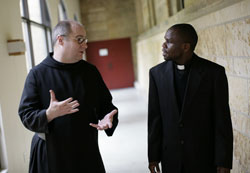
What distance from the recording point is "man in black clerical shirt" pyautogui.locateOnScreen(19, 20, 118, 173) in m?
2.33

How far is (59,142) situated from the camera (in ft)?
7.68

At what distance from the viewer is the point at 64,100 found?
89.7 inches

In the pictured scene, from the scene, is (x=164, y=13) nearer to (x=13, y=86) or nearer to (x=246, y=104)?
(x=13, y=86)

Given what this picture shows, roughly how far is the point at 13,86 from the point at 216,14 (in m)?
3.01

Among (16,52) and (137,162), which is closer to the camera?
(16,52)

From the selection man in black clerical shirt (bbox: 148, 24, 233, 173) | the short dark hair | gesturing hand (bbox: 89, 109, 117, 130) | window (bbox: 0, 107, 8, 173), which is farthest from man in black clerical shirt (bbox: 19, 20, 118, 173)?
window (bbox: 0, 107, 8, 173)

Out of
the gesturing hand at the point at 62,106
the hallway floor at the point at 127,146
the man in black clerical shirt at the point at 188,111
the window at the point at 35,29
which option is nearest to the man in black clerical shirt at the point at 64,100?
the gesturing hand at the point at 62,106

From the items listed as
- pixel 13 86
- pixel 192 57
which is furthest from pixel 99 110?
pixel 13 86

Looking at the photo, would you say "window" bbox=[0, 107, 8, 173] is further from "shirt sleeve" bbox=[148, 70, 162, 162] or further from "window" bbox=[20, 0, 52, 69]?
"window" bbox=[20, 0, 52, 69]

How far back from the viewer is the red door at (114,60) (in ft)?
55.6

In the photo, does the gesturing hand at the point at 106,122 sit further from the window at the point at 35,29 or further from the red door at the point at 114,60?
the red door at the point at 114,60

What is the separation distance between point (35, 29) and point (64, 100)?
18.7 feet

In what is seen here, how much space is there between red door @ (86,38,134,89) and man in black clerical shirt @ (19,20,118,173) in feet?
47.6

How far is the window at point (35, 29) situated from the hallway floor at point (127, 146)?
8.09 ft
